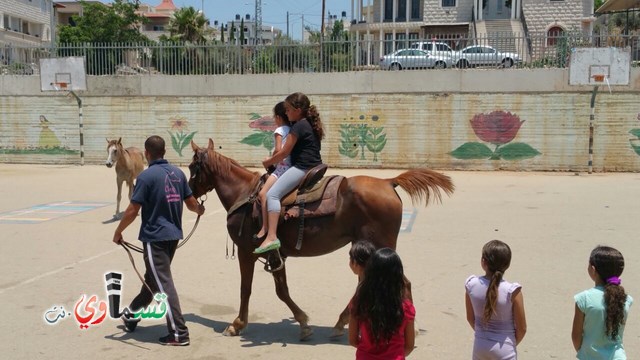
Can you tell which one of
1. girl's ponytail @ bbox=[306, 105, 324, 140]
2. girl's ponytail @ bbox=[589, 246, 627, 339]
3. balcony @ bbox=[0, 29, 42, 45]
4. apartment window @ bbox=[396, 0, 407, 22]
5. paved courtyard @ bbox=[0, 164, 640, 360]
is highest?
apartment window @ bbox=[396, 0, 407, 22]

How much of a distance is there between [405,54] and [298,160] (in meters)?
18.6

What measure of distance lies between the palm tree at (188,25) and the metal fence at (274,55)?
995 inches

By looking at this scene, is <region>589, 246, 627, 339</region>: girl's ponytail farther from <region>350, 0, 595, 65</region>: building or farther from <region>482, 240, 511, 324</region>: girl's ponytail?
<region>350, 0, 595, 65</region>: building

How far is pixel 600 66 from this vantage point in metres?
21.2

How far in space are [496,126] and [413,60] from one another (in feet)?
13.7

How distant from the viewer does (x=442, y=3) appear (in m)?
46.2

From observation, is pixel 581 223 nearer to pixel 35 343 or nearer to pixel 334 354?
pixel 334 354

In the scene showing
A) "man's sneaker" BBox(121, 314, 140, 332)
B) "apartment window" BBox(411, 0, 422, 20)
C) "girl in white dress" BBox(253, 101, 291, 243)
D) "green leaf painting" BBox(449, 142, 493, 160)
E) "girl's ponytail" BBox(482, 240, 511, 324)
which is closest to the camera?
"girl's ponytail" BBox(482, 240, 511, 324)

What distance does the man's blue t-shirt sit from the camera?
5672mm

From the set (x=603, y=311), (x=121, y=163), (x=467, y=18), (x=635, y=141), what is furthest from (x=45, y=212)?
(x=467, y=18)

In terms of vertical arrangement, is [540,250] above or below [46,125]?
below

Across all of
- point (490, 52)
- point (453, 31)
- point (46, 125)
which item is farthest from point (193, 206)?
point (453, 31)

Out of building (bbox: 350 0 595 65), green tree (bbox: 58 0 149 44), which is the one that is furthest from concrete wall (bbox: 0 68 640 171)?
green tree (bbox: 58 0 149 44)

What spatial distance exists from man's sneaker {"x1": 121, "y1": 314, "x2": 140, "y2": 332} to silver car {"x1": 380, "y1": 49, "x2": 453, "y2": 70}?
19.2m
